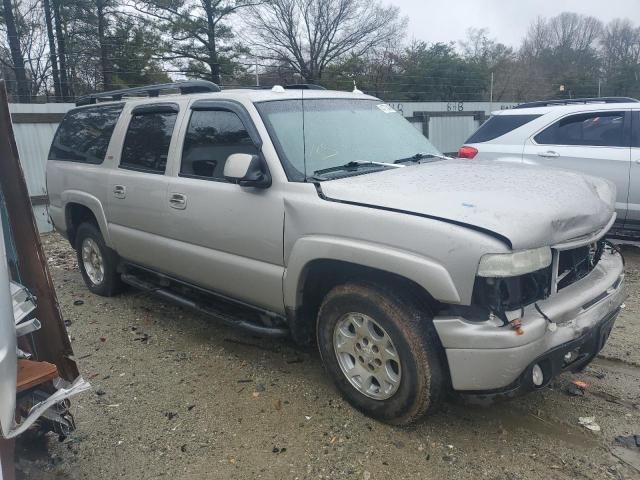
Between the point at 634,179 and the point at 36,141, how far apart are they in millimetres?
9104

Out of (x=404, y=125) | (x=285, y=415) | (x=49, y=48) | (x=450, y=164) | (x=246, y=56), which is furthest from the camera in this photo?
(x=246, y=56)

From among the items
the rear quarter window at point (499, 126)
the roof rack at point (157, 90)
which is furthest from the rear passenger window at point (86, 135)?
the rear quarter window at point (499, 126)

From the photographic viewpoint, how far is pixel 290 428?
3.17 m

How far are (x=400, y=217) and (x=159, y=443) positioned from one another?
1836 mm

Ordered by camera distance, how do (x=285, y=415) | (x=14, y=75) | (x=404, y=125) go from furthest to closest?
(x=14, y=75), (x=404, y=125), (x=285, y=415)

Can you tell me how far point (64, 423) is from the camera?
2.62 meters

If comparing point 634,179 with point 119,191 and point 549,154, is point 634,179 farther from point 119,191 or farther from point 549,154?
point 119,191

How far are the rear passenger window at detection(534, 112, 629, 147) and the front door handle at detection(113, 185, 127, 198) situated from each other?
4956mm

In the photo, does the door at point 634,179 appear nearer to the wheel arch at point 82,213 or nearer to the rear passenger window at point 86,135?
the rear passenger window at point 86,135

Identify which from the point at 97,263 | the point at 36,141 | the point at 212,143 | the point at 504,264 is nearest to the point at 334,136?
the point at 212,143

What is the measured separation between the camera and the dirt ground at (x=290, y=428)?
2.80m

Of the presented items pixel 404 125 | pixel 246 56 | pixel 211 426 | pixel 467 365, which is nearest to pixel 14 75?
pixel 404 125

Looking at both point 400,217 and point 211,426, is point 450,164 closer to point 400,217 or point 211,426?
point 400,217

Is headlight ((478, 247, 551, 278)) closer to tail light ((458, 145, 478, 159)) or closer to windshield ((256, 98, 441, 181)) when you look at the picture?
windshield ((256, 98, 441, 181))
